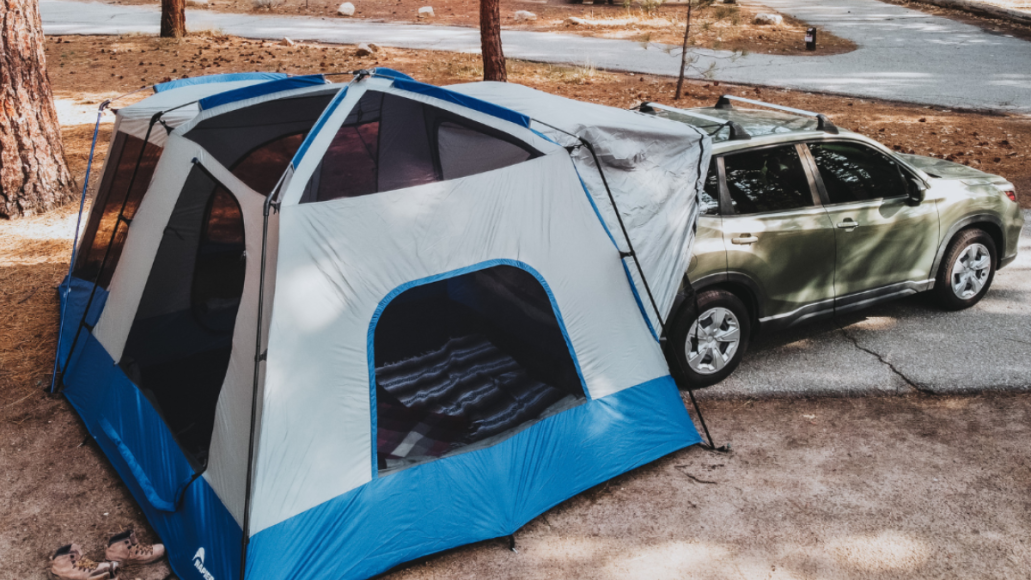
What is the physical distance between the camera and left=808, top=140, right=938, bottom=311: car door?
18.6ft

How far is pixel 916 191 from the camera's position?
5.93 m

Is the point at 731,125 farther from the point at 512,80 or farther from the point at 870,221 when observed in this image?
the point at 512,80

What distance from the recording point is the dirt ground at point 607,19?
19.5 meters

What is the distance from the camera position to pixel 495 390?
4.91 meters

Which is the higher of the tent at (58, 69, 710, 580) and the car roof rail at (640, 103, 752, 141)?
the car roof rail at (640, 103, 752, 141)

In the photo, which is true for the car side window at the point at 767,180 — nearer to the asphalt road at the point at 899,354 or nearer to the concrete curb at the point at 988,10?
the asphalt road at the point at 899,354

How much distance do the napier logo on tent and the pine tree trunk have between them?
5.84 m

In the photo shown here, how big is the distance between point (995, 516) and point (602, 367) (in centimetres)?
219

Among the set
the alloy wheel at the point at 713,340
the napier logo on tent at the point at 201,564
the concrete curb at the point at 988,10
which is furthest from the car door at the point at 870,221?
the concrete curb at the point at 988,10

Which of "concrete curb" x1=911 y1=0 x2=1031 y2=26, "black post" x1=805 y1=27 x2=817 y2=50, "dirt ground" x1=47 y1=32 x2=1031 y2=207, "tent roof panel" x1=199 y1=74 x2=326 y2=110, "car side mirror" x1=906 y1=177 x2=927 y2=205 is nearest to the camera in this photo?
"tent roof panel" x1=199 y1=74 x2=326 y2=110

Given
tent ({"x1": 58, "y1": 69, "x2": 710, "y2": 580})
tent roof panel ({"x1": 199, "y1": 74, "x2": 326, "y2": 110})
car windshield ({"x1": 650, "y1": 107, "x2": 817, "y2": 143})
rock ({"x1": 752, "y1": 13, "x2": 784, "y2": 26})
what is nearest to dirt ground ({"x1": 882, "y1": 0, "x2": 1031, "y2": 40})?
rock ({"x1": 752, "y1": 13, "x2": 784, "y2": 26})

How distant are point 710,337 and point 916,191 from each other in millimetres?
2084

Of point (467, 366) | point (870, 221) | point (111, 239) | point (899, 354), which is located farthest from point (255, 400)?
point (899, 354)

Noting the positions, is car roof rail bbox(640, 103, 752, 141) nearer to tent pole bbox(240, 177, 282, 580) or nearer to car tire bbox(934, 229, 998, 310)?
car tire bbox(934, 229, 998, 310)
